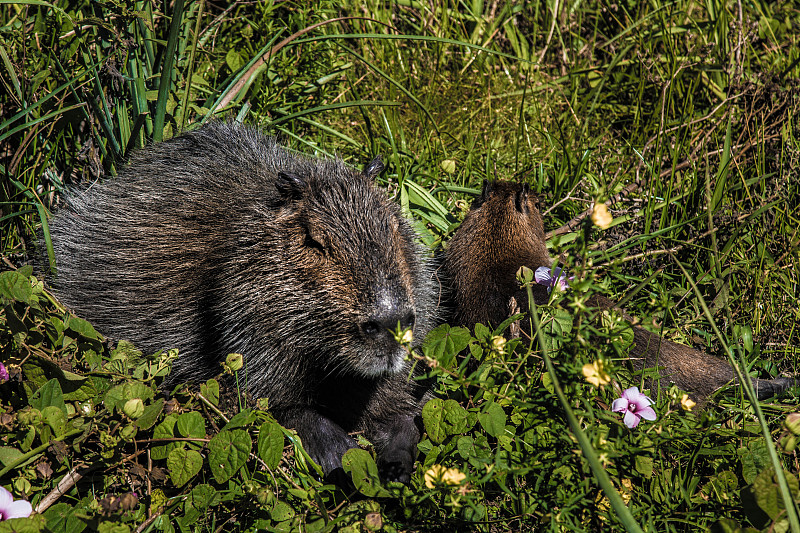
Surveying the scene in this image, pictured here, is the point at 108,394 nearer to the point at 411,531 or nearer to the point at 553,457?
the point at 411,531

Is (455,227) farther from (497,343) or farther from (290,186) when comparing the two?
(497,343)

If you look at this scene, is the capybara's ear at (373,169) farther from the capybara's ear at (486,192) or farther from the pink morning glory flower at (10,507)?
the pink morning glory flower at (10,507)

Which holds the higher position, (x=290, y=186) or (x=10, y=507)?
(x=290, y=186)

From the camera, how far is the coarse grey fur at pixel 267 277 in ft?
9.39

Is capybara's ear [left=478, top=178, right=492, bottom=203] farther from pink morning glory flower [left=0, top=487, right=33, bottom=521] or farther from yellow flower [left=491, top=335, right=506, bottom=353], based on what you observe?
pink morning glory flower [left=0, top=487, right=33, bottom=521]

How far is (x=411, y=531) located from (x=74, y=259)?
7.34ft

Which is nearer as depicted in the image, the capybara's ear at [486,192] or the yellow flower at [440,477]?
the yellow flower at [440,477]

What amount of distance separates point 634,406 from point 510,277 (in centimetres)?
115

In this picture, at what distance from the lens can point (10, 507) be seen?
227 cm

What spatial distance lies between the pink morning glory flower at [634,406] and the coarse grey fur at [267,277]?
81cm

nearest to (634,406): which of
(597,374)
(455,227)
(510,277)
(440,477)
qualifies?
(597,374)

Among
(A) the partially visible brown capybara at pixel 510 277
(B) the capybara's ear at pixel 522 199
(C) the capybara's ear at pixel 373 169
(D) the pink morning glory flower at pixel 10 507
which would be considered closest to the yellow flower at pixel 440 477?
(A) the partially visible brown capybara at pixel 510 277

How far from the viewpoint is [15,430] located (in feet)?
8.47

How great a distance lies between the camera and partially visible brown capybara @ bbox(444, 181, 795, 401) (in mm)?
3342
